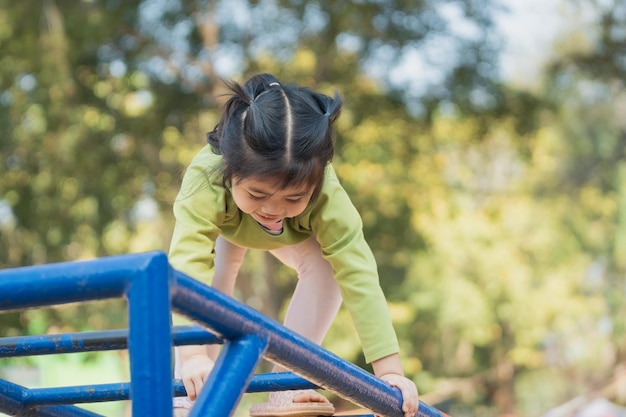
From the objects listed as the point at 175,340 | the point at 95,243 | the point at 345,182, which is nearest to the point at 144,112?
the point at 95,243

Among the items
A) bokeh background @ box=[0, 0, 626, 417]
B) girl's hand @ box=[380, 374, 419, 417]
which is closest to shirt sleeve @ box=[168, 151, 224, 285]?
girl's hand @ box=[380, 374, 419, 417]

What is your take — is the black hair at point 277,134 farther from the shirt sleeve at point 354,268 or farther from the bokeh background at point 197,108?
the bokeh background at point 197,108

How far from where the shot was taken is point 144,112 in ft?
41.2

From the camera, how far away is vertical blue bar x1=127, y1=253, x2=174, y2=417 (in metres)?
0.95

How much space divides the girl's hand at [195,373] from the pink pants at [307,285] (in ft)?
1.72

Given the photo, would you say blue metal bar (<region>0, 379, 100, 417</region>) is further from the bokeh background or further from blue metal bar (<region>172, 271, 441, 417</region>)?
the bokeh background

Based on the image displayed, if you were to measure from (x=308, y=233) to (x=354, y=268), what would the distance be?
0.17 meters

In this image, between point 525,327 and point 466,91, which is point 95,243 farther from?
point 525,327

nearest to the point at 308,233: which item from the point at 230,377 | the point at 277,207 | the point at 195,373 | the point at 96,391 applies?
the point at 277,207

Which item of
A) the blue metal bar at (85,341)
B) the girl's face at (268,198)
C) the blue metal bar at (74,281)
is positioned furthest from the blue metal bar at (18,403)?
the blue metal bar at (74,281)

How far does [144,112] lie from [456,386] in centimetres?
1027

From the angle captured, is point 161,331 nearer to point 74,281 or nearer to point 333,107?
point 74,281

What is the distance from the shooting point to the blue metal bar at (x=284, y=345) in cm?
105

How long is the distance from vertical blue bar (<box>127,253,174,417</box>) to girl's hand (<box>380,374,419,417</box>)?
33.1 inches
